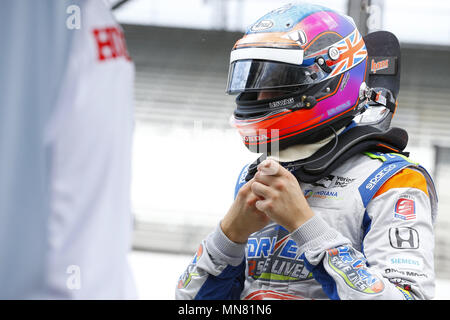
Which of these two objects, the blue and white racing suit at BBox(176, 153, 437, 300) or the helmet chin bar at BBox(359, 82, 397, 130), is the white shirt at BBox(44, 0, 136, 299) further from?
the helmet chin bar at BBox(359, 82, 397, 130)

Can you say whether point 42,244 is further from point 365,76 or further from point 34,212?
point 365,76

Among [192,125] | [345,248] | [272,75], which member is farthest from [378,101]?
[192,125]

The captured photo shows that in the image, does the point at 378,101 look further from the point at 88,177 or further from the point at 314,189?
the point at 88,177

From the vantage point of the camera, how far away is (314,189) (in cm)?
131

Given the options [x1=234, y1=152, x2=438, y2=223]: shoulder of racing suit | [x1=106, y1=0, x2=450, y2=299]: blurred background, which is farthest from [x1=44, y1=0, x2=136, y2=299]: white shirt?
[x1=106, y1=0, x2=450, y2=299]: blurred background

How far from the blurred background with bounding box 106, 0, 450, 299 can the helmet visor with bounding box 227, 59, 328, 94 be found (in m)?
2.44

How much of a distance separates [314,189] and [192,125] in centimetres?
390

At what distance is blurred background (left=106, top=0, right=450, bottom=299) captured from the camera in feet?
13.9

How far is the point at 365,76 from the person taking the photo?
1.45m

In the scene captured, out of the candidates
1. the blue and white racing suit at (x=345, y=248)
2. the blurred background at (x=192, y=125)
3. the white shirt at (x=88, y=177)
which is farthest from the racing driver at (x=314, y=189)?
the blurred background at (x=192, y=125)

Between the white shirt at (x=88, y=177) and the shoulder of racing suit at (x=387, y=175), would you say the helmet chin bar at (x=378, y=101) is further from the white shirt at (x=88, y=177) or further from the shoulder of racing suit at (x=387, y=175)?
the white shirt at (x=88, y=177)

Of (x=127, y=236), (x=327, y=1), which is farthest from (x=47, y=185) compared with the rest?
(x=327, y=1)

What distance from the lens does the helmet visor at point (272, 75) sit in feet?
4.32
